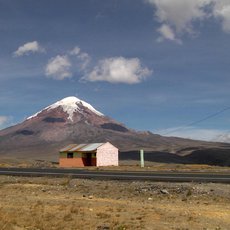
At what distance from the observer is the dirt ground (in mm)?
14797

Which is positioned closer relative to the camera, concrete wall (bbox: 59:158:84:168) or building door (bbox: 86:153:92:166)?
concrete wall (bbox: 59:158:84:168)

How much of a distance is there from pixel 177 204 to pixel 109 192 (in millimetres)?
6366

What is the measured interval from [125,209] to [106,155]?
209 feet

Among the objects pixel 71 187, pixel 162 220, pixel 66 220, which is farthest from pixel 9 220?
pixel 71 187

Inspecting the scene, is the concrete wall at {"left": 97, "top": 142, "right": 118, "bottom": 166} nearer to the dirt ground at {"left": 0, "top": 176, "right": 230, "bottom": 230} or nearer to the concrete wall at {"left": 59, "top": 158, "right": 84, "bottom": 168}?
the concrete wall at {"left": 59, "top": 158, "right": 84, "bottom": 168}

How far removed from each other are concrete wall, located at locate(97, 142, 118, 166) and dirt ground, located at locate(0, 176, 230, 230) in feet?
171

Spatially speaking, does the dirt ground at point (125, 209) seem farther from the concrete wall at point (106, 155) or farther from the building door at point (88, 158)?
the building door at point (88, 158)

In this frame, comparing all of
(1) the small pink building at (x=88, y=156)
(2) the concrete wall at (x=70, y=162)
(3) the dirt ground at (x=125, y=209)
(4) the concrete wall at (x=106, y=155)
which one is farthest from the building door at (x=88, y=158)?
(3) the dirt ground at (x=125, y=209)

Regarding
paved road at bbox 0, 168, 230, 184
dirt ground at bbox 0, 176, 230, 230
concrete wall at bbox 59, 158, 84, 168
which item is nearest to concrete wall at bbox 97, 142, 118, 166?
concrete wall at bbox 59, 158, 84, 168

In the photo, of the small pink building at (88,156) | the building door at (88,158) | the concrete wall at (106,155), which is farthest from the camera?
the building door at (88,158)

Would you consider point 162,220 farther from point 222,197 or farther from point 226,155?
point 226,155

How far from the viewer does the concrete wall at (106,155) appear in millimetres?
81000

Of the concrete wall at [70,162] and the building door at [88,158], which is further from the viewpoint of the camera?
the building door at [88,158]

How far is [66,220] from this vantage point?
15.5m
